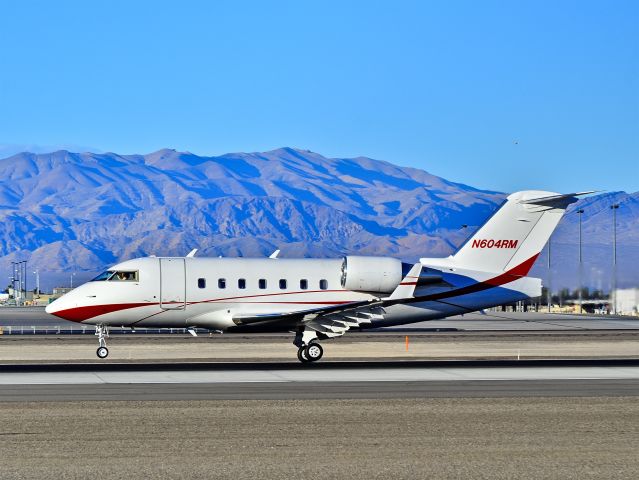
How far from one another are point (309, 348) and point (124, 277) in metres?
7.40

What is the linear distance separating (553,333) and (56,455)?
48180mm

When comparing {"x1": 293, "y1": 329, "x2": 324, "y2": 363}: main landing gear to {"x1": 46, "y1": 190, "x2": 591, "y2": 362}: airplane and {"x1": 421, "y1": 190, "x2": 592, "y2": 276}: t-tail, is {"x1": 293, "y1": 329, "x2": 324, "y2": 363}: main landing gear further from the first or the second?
{"x1": 421, "y1": 190, "x2": 592, "y2": 276}: t-tail

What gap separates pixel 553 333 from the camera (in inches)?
2509

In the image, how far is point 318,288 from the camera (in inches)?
1629

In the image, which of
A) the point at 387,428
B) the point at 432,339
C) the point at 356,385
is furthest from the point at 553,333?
the point at 387,428

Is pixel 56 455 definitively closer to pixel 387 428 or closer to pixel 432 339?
pixel 387 428

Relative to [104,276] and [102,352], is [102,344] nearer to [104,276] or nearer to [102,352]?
[102,352]

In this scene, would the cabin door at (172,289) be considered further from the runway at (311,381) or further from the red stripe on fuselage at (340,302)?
the runway at (311,381)

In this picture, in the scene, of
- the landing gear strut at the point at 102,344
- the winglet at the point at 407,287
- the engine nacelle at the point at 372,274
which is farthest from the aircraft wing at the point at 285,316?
the landing gear strut at the point at 102,344

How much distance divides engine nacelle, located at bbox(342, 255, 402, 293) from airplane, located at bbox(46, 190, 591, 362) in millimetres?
37

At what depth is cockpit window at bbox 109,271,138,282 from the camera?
40.3 meters

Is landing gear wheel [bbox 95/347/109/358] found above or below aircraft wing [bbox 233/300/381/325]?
below

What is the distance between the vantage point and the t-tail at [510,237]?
42562mm

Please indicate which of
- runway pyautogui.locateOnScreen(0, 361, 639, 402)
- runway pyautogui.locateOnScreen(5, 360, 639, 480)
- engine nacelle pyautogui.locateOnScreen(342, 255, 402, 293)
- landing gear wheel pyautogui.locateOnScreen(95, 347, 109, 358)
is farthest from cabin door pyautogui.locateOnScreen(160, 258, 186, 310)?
engine nacelle pyautogui.locateOnScreen(342, 255, 402, 293)
